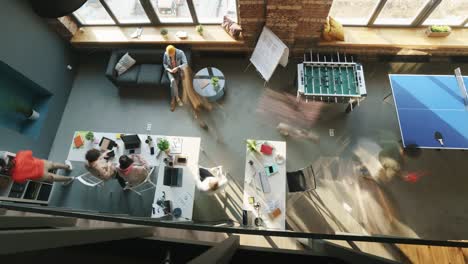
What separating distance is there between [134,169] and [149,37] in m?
2.76

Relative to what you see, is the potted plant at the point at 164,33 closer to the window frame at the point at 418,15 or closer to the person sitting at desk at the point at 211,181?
the person sitting at desk at the point at 211,181

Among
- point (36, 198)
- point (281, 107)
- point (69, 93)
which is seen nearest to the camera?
point (36, 198)

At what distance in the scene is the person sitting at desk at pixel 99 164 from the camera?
13.3 ft

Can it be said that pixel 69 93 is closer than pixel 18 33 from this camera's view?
No

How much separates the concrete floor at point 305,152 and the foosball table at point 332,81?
60 centimetres

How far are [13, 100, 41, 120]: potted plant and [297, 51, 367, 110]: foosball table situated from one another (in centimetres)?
468

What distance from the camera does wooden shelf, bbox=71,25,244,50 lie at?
5.38 meters

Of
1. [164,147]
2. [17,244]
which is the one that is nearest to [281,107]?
[164,147]

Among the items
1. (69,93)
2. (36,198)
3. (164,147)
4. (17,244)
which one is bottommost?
(17,244)

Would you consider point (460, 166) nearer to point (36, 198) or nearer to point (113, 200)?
point (113, 200)

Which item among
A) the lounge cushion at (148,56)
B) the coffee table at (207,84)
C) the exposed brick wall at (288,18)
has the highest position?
the exposed brick wall at (288,18)

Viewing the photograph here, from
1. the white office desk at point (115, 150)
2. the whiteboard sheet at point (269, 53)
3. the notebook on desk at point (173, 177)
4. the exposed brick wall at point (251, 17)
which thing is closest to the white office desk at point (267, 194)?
the notebook on desk at point (173, 177)

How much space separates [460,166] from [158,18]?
6008 millimetres

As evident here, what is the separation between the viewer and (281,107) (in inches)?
209
